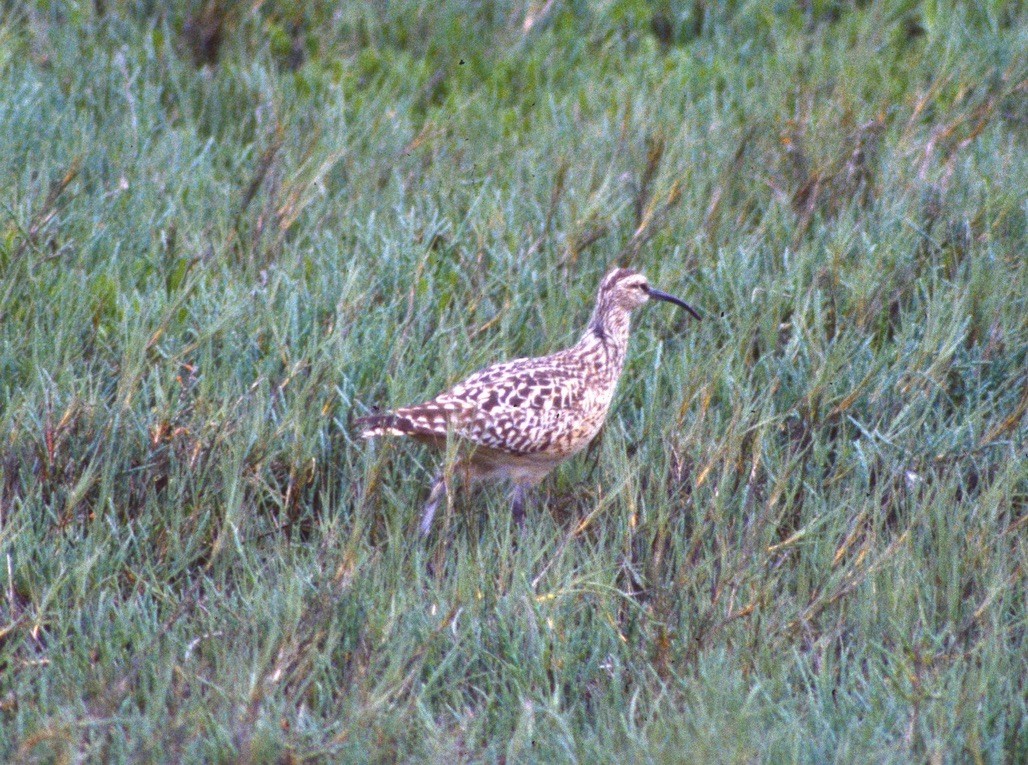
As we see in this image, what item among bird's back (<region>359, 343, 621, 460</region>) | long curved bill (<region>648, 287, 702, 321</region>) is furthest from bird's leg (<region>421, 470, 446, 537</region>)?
long curved bill (<region>648, 287, 702, 321</region>)

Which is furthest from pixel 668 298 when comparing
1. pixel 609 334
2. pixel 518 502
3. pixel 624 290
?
pixel 518 502

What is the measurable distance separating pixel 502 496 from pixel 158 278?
74.5 inches

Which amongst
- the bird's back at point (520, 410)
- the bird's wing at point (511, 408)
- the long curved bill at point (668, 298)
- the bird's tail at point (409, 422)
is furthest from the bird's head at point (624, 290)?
the bird's tail at point (409, 422)

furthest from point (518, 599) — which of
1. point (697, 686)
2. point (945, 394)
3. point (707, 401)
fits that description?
point (945, 394)

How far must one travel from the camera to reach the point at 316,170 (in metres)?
7.54

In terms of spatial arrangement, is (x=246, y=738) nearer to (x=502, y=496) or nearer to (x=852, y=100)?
(x=502, y=496)

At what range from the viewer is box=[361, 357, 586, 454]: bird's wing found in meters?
5.61

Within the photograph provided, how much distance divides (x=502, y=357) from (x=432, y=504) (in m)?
1.12

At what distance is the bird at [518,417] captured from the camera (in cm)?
553

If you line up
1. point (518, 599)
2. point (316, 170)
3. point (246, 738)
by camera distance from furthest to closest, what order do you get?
point (316, 170)
point (518, 599)
point (246, 738)

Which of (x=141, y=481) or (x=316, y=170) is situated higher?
(x=316, y=170)

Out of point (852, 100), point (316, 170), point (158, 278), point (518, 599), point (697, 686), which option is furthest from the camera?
point (852, 100)

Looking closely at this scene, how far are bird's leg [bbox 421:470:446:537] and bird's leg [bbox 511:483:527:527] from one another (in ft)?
0.96

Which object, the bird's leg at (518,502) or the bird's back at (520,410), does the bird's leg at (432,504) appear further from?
the bird's leg at (518,502)
